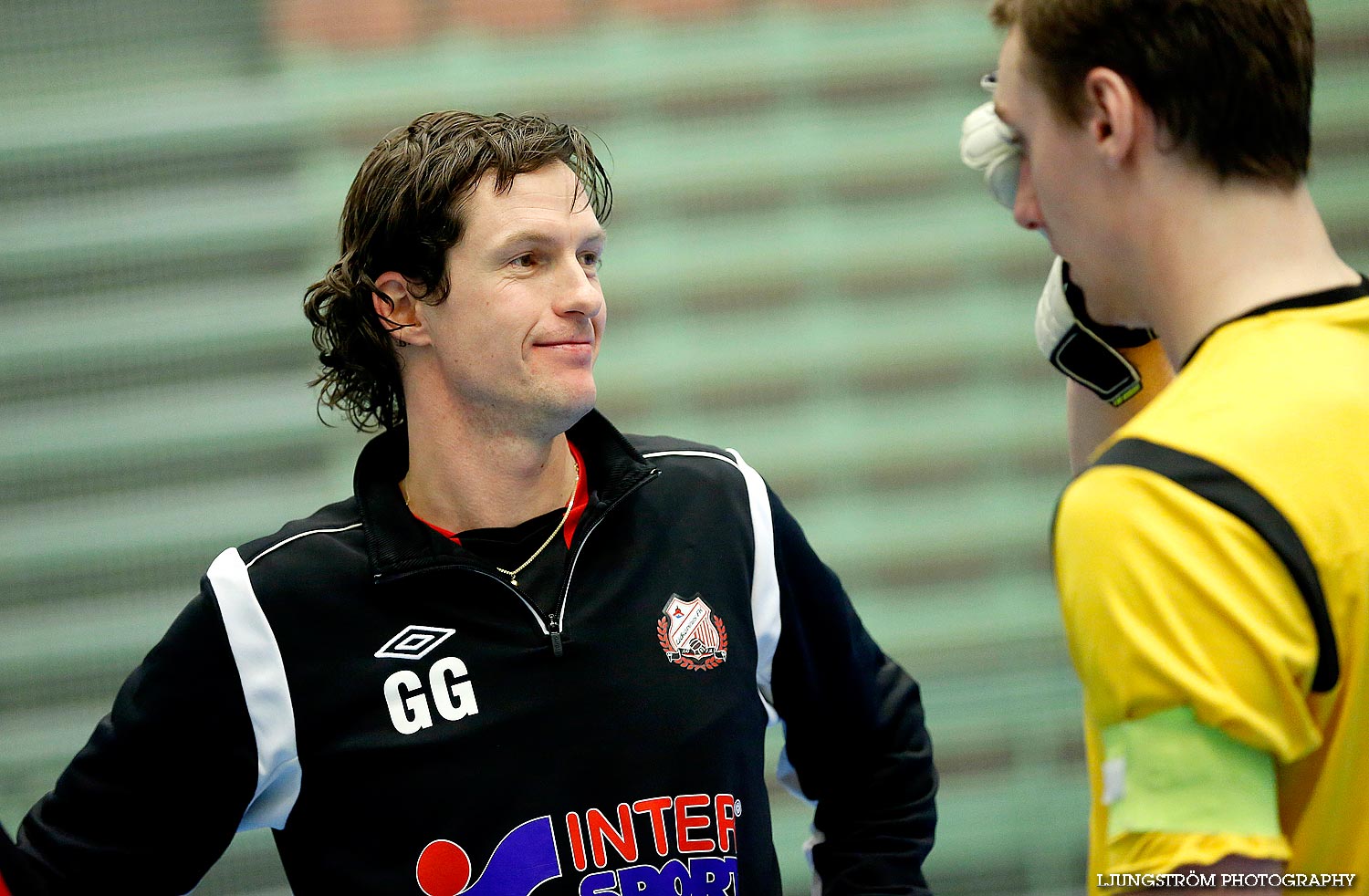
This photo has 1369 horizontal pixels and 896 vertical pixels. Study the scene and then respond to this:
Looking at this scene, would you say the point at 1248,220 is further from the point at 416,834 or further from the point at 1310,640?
the point at 416,834

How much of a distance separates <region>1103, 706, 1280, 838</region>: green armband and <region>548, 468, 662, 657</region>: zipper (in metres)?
0.98

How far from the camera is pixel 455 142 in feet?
6.84

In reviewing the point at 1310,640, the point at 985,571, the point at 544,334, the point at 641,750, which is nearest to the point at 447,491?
the point at 544,334

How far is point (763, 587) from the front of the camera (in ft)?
6.69

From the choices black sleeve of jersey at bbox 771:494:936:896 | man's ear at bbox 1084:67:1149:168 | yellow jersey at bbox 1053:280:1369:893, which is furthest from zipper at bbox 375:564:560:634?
man's ear at bbox 1084:67:1149:168

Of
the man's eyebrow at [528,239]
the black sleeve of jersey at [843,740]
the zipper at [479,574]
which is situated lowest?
the black sleeve of jersey at [843,740]

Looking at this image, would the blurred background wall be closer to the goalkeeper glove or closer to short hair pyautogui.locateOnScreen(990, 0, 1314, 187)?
the goalkeeper glove

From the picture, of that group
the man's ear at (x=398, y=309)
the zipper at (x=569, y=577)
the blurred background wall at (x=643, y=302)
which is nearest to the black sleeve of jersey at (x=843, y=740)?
the zipper at (x=569, y=577)

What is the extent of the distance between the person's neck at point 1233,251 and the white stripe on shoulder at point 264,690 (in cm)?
132

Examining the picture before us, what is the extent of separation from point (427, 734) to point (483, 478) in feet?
1.35

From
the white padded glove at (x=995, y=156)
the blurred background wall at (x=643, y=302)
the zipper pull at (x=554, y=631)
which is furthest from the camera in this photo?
the blurred background wall at (x=643, y=302)

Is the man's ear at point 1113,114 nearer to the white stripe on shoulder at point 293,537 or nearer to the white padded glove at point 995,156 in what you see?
the white padded glove at point 995,156

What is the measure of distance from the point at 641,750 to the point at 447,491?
0.52 m

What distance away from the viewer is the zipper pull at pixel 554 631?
1870 millimetres
